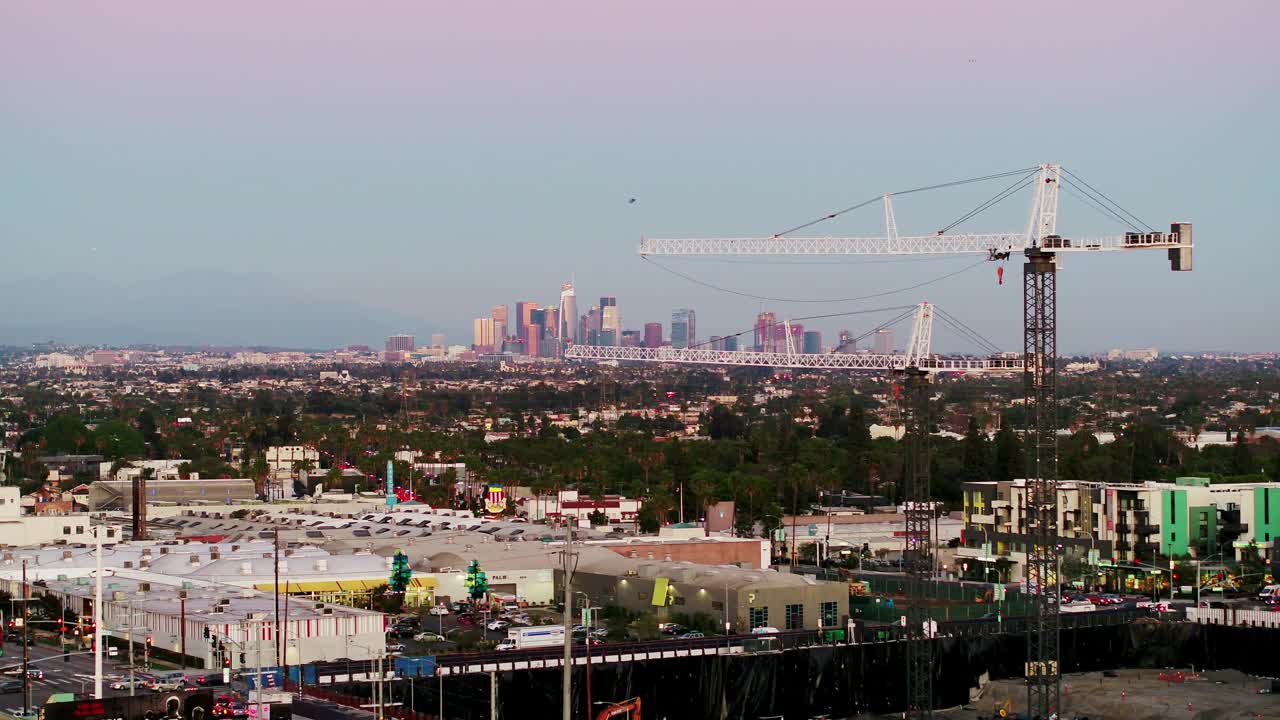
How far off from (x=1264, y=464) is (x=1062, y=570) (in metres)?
43.5

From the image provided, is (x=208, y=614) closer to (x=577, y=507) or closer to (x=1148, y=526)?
(x=1148, y=526)

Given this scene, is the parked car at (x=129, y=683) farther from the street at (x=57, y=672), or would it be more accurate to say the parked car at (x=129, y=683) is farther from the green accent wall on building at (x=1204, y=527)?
the green accent wall on building at (x=1204, y=527)

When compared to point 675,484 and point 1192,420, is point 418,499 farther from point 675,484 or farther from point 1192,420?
point 1192,420

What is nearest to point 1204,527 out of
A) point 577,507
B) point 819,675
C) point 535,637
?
point 819,675

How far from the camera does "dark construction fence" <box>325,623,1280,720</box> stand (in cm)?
5366

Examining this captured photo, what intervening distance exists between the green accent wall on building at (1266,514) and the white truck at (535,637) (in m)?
41.6

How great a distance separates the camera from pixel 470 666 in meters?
53.9

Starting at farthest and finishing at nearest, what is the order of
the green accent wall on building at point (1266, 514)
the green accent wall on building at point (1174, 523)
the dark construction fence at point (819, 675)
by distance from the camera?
the green accent wall on building at point (1266, 514)
the green accent wall on building at point (1174, 523)
the dark construction fence at point (819, 675)

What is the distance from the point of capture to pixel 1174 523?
288 ft

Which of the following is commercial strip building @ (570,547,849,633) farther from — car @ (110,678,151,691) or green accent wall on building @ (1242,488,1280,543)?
green accent wall on building @ (1242,488,1280,543)

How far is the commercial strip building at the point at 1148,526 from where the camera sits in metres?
87.2

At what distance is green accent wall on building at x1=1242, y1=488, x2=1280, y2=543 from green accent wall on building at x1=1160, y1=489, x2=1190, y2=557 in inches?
132

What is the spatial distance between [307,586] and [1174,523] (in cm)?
3960

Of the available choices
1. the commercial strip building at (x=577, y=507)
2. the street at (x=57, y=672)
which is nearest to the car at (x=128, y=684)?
the street at (x=57, y=672)
